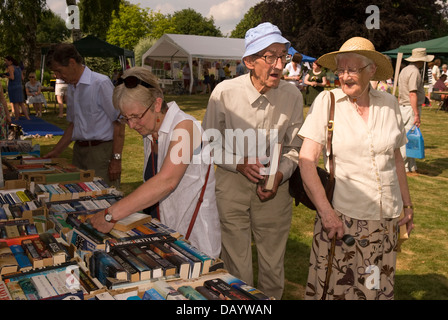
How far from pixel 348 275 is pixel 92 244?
5.31 feet

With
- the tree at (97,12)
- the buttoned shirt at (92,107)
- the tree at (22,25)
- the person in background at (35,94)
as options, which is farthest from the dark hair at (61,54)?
the tree at (97,12)

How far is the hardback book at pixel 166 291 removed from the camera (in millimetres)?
1711

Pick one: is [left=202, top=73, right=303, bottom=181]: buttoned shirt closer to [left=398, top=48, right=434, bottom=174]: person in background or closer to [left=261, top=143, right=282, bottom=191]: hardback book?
[left=261, top=143, right=282, bottom=191]: hardback book

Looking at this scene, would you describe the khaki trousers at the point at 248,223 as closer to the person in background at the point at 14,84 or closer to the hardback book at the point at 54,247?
the hardback book at the point at 54,247

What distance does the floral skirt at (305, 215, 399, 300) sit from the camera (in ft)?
8.87

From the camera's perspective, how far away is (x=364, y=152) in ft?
8.70

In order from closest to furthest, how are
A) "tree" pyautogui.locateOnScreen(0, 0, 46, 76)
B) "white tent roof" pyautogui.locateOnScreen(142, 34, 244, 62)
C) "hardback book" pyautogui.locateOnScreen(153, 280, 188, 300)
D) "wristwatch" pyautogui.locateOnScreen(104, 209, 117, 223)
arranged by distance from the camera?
"hardback book" pyautogui.locateOnScreen(153, 280, 188, 300)
"wristwatch" pyautogui.locateOnScreen(104, 209, 117, 223)
"tree" pyautogui.locateOnScreen(0, 0, 46, 76)
"white tent roof" pyautogui.locateOnScreen(142, 34, 244, 62)

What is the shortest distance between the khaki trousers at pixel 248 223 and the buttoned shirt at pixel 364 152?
0.55m

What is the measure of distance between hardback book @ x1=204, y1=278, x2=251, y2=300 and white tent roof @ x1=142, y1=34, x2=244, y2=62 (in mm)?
22694

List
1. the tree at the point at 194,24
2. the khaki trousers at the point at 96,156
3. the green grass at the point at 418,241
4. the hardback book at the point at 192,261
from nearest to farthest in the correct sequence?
the hardback book at the point at 192,261 < the green grass at the point at 418,241 < the khaki trousers at the point at 96,156 < the tree at the point at 194,24

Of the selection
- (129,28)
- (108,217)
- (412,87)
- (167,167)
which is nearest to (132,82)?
(167,167)

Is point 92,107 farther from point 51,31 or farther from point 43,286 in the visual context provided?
point 51,31

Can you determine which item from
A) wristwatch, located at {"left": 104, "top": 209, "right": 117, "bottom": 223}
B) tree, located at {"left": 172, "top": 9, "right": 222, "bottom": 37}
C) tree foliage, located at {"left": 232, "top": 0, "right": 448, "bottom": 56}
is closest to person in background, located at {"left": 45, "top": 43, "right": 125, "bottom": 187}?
wristwatch, located at {"left": 104, "top": 209, "right": 117, "bottom": 223}
